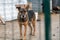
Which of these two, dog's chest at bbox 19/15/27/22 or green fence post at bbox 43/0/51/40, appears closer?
green fence post at bbox 43/0/51/40

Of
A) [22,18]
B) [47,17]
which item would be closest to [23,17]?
[22,18]

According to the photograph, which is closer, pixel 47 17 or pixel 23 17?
pixel 47 17

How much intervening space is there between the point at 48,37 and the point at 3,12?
24.2ft

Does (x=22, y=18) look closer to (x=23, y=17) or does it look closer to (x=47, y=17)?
(x=23, y=17)

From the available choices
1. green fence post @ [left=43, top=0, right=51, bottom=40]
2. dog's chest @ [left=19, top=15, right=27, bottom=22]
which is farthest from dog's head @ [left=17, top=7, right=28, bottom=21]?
green fence post @ [left=43, top=0, right=51, bottom=40]

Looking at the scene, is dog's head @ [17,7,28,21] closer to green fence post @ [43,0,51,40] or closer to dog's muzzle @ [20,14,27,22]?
dog's muzzle @ [20,14,27,22]

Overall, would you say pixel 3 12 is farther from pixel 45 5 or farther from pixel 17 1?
pixel 45 5

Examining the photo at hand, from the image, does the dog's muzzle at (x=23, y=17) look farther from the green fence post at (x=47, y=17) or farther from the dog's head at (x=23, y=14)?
the green fence post at (x=47, y=17)

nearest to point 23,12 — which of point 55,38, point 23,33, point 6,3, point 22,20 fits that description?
point 22,20

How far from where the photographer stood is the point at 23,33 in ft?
20.8

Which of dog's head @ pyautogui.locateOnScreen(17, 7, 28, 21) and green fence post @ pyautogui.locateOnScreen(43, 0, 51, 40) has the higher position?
green fence post @ pyautogui.locateOnScreen(43, 0, 51, 40)

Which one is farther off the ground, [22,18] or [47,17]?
[47,17]

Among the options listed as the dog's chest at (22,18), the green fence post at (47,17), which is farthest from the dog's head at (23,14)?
the green fence post at (47,17)

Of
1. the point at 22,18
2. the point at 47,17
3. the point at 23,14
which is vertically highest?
the point at 47,17
